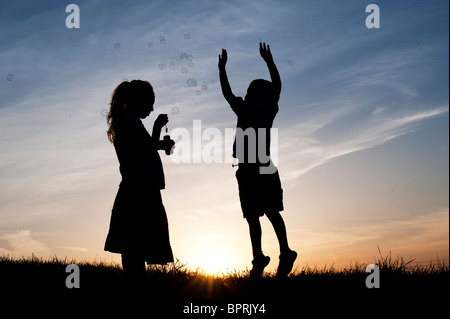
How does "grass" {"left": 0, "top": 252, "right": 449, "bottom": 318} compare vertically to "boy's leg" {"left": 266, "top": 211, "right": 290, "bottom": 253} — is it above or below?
below

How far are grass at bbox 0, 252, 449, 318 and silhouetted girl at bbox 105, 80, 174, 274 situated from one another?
0.34 meters

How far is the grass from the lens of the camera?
482 centimetres

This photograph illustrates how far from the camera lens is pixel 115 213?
4984 mm

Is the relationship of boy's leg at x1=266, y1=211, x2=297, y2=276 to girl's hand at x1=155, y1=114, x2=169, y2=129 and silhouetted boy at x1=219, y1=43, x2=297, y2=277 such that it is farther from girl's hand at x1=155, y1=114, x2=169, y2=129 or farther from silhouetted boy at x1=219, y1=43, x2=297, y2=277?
girl's hand at x1=155, y1=114, x2=169, y2=129

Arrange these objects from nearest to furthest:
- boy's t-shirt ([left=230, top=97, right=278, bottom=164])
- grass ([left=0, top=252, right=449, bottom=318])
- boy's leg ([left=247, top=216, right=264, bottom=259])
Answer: grass ([left=0, top=252, right=449, bottom=318]) → boy's t-shirt ([left=230, top=97, right=278, bottom=164]) → boy's leg ([left=247, top=216, right=264, bottom=259])

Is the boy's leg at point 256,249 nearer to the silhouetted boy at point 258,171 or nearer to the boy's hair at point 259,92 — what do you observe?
the silhouetted boy at point 258,171

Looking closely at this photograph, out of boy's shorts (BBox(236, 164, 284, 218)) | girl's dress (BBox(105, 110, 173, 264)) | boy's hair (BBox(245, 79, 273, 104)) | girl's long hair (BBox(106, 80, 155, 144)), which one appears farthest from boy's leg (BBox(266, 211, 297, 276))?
girl's long hair (BBox(106, 80, 155, 144))

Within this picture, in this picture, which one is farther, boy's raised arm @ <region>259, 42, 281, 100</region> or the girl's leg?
boy's raised arm @ <region>259, 42, 281, 100</region>

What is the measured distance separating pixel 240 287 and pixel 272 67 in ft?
9.83

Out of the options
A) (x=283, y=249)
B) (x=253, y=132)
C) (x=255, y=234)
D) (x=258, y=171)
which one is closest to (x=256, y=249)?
(x=255, y=234)

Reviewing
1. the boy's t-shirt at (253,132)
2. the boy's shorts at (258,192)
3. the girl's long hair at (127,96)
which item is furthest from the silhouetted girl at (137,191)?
the boy's shorts at (258,192)
